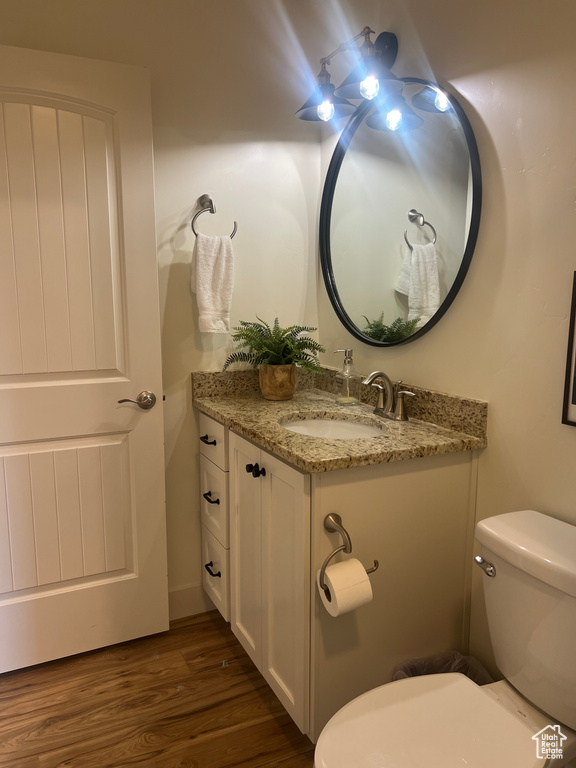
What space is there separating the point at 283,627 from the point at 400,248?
1214 mm

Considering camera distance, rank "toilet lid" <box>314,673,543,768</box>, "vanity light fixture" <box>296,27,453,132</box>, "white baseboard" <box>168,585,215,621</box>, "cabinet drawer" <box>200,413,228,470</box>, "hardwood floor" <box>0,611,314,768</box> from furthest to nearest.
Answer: "white baseboard" <box>168,585,215,621</box>, "cabinet drawer" <box>200,413,228,470</box>, "vanity light fixture" <box>296,27,453,132</box>, "hardwood floor" <box>0,611,314,768</box>, "toilet lid" <box>314,673,543,768</box>

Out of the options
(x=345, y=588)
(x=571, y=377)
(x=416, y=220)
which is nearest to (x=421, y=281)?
(x=416, y=220)

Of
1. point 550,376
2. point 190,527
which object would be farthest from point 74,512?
point 550,376

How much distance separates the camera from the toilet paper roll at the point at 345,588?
1271 mm

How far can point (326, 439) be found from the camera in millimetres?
1499

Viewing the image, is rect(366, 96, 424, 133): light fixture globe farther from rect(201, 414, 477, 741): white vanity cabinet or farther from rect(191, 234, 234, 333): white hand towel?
rect(201, 414, 477, 741): white vanity cabinet

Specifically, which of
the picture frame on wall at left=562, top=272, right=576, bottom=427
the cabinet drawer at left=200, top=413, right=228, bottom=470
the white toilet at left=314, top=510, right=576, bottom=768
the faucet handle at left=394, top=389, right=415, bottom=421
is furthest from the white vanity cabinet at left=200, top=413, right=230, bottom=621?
the picture frame on wall at left=562, top=272, right=576, bottom=427

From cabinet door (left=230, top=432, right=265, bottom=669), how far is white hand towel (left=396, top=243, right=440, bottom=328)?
26.6 inches

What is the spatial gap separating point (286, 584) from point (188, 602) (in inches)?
35.4

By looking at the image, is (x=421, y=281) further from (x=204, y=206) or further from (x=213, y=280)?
(x=204, y=206)

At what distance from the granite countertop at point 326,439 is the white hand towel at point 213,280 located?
308mm

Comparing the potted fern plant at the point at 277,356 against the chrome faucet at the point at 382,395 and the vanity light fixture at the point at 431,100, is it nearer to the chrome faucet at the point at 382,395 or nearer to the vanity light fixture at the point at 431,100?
the chrome faucet at the point at 382,395

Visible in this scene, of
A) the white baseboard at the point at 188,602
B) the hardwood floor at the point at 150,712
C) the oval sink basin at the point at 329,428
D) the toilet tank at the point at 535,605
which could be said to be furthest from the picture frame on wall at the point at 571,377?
the white baseboard at the point at 188,602

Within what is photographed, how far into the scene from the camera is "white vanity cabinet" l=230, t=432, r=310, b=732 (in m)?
1.37
